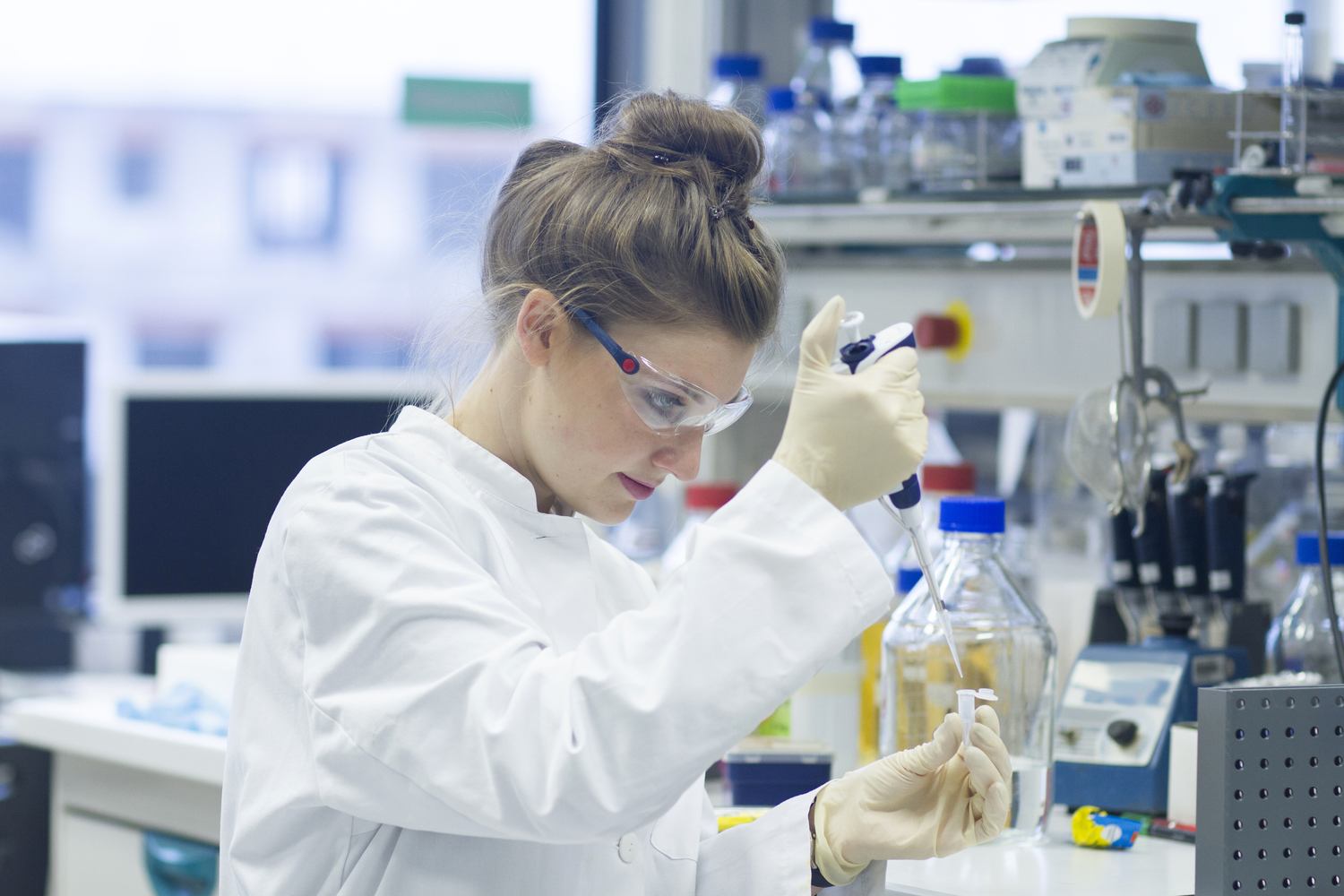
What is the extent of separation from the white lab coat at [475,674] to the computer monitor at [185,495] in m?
1.79

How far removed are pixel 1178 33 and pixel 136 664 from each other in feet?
7.54

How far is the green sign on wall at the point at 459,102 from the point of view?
10.1ft

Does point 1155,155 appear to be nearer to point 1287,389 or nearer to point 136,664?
point 1287,389

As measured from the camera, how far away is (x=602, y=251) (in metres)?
1.17

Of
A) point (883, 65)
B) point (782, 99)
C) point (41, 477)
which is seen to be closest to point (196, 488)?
point (41, 477)

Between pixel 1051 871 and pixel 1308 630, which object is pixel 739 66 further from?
pixel 1051 871

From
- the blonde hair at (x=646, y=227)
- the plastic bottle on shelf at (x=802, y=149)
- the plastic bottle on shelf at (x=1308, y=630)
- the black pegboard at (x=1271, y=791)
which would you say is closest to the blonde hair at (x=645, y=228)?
the blonde hair at (x=646, y=227)

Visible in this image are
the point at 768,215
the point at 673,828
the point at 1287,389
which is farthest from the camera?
the point at 768,215

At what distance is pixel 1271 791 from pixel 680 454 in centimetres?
52

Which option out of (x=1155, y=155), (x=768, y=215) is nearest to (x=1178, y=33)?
(x=1155, y=155)

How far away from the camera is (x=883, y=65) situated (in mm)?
2246

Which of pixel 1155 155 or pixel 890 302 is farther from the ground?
Answer: pixel 1155 155

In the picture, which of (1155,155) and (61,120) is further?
(61,120)

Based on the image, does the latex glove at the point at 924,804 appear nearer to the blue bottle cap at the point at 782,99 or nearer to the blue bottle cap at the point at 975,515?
the blue bottle cap at the point at 975,515
